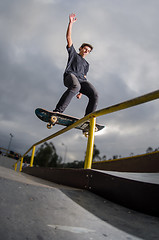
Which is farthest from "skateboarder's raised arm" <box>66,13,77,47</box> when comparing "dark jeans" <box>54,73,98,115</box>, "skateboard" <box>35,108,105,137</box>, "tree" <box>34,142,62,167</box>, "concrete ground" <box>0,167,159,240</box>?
"tree" <box>34,142,62,167</box>

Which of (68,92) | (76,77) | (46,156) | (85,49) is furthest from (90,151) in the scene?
(46,156)

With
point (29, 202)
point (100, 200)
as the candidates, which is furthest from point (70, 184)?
point (29, 202)

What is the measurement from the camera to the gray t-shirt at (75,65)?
4.37 metres

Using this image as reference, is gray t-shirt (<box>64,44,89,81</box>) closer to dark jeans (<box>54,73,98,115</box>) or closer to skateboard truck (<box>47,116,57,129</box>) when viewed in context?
dark jeans (<box>54,73,98,115</box>)

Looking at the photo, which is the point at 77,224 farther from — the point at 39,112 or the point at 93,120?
the point at 39,112

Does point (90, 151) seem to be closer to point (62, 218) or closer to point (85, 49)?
point (62, 218)

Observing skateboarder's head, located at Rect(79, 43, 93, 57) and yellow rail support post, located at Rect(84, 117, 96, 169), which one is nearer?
yellow rail support post, located at Rect(84, 117, 96, 169)

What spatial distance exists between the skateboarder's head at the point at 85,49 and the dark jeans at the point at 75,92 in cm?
83

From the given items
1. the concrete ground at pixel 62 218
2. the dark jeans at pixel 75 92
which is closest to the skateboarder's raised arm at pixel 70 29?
the dark jeans at pixel 75 92

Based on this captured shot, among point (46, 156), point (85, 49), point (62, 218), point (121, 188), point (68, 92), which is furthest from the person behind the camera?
point (46, 156)

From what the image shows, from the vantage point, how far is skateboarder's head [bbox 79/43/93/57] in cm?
462

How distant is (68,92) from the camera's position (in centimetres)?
412

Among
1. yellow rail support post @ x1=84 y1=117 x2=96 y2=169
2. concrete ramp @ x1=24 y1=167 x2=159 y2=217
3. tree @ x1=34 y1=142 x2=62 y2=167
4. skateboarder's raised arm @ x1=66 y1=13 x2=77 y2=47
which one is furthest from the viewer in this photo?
tree @ x1=34 y1=142 x2=62 y2=167

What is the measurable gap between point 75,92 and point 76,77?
0.44 meters
